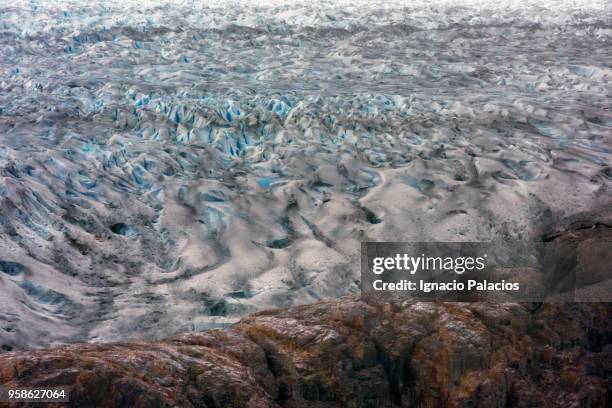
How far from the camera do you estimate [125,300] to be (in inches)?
152

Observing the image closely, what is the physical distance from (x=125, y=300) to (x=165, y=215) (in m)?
1.11

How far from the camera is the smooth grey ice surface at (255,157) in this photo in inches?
158

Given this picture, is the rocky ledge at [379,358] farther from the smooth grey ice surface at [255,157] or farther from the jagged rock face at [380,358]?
the smooth grey ice surface at [255,157]

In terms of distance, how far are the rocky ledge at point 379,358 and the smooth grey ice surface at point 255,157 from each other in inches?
34.3

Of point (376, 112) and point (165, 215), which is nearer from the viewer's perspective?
point (165, 215)

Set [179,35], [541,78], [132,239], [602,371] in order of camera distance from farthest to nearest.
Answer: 1. [179,35]
2. [541,78]
3. [132,239]
4. [602,371]

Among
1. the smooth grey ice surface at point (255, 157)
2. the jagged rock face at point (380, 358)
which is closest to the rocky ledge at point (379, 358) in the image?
the jagged rock face at point (380, 358)

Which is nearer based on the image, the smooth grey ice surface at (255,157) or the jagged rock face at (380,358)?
the jagged rock face at (380,358)

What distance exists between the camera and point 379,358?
289 centimetres

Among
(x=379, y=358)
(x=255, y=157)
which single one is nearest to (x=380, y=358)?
(x=379, y=358)

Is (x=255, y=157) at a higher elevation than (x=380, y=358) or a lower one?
higher

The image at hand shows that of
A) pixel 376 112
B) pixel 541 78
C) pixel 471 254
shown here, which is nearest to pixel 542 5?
pixel 541 78

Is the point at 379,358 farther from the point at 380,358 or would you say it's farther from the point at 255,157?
the point at 255,157

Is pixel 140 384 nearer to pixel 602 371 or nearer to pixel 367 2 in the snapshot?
pixel 602 371
